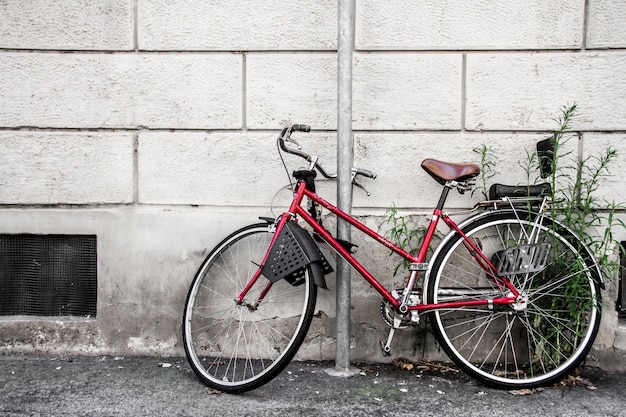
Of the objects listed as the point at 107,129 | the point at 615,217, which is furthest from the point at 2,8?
the point at 615,217

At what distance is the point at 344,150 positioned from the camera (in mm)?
3600

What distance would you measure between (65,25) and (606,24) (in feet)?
12.5

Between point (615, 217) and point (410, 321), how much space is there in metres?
1.64

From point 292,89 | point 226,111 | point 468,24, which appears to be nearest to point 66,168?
point 226,111

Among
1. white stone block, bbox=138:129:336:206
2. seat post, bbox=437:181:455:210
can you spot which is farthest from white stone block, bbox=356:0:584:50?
seat post, bbox=437:181:455:210

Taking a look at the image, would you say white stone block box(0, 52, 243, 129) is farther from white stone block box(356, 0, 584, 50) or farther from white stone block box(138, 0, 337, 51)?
white stone block box(356, 0, 584, 50)

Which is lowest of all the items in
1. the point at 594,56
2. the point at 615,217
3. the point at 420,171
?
the point at 615,217

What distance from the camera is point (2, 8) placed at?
13.0 ft

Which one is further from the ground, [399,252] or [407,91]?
[407,91]

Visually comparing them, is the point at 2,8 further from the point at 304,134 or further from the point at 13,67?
the point at 304,134

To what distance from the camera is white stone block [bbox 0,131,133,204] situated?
Result: 401 centimetres

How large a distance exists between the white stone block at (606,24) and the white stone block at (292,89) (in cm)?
178

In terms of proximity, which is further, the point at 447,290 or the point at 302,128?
the point at 447,290

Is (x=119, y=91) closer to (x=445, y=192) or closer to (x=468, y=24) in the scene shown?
(x=445, y=192)
